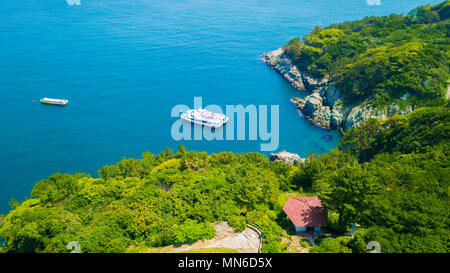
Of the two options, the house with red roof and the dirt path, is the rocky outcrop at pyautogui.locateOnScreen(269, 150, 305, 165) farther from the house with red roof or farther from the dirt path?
the dirt path

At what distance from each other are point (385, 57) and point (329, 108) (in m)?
19.6

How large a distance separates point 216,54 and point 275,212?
307 ft

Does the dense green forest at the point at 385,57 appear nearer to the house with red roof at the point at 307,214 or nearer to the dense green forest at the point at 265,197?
the dense green forest at the point at 265,197

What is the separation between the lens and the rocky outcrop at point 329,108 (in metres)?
72.1

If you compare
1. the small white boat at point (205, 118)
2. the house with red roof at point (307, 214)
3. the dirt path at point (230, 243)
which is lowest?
the dirt path at point (230, 243)

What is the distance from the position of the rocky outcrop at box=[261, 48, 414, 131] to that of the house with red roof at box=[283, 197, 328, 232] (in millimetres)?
46792

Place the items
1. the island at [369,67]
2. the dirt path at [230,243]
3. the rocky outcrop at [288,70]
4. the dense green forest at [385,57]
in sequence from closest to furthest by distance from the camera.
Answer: the dirt path at [230,243] → the dense green forest at [385,57] → the island at [369,67] → the rocky outcrop at [288,70]

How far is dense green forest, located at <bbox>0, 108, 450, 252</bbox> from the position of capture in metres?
26.3

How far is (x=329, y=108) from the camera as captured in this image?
83.2 m

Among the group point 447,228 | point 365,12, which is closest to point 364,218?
point 447,228

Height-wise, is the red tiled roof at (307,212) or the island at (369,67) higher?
the island at (369,67)

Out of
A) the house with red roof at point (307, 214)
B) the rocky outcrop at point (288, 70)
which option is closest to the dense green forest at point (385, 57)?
the rocky outcrop at point (288, 70)

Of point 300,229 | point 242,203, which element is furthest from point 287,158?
point 300,229

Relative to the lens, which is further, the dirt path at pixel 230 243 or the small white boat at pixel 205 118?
the small white boat at pixel 205 118
